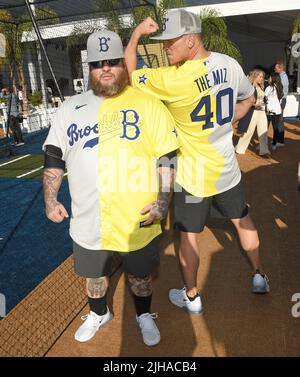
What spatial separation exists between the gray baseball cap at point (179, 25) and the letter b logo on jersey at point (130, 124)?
1.68 ft

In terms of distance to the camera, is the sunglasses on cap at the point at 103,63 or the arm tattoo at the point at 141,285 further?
the arm tattoo at the point at 141,285

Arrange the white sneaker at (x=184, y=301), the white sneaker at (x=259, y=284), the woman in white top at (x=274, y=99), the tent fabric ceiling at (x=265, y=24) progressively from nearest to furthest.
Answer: the white sneaker at (x=184, y=301)
the white sneaker at (x=259, y=284)
the woman in white top at (x=274, y=99)
the tent fabric ceiling at (x=265, y=24)

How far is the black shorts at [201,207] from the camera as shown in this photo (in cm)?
250

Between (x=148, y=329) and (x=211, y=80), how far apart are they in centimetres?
167

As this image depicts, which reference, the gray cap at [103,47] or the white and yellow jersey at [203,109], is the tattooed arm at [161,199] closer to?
the white and yellow jersey at [203,109]

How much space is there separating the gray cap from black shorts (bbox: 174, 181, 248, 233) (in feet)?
3.25

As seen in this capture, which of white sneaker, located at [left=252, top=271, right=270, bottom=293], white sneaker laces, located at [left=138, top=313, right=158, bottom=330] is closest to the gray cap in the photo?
white sneaker laces, located at [left=138, top=313, right=158, bottom=330]

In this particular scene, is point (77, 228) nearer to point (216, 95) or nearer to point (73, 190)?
point (73, 190)

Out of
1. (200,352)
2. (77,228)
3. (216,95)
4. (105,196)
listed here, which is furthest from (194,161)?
(200,352)

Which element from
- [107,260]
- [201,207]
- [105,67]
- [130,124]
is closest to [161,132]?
[130,124]

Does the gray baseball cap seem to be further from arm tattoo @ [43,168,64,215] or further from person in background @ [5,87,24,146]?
person in background @ [5,87,24,146]

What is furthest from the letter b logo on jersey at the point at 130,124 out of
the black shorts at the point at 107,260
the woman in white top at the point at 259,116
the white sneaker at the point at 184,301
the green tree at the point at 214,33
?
the green tree at the point at 214,33

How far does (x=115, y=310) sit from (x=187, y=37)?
2.00 meters

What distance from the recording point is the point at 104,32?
205cm
